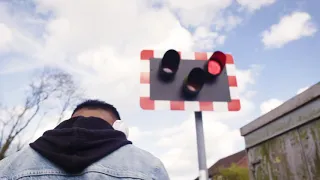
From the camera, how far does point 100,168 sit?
1.34m

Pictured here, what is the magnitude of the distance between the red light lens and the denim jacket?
164 cm

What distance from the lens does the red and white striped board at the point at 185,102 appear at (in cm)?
287

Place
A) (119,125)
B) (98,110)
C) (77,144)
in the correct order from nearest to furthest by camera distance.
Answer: (77,144) < (98,110) < (119,125)

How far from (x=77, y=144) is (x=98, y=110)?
62cm

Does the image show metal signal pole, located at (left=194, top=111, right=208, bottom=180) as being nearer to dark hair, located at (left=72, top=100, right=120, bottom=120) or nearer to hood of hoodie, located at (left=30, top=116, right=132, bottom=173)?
dark hair, located at (left=72, top=100, right=120, bottom=120)

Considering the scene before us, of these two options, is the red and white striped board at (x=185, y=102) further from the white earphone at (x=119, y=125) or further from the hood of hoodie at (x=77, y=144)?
the hood of hoodie at (x=77, y=144)

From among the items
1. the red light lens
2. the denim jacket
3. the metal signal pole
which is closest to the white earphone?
the denim jacket

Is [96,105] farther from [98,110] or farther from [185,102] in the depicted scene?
[185,102]

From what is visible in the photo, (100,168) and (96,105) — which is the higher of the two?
(96,105)

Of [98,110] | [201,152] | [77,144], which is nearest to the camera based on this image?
[77,144]

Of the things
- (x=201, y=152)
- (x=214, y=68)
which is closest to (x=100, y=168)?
(x=201, y=152)

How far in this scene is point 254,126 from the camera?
3.84 meters

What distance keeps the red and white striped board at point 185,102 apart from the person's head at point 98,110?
37.2 inches

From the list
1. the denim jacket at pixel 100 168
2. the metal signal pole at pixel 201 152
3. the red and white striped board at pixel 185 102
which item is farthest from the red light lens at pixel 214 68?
the denim jacket at pixel 100 168
